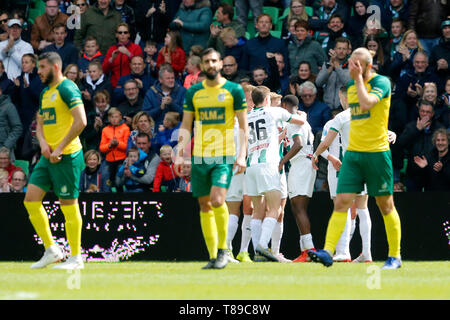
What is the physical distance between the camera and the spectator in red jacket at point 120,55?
17.4 metres

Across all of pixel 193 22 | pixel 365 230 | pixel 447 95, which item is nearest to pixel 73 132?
pixel 365 230

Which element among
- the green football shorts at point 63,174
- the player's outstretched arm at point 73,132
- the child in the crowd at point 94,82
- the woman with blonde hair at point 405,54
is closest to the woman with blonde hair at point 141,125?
the child in the crowd at point 94,82

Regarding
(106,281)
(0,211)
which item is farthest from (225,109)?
(0,211)

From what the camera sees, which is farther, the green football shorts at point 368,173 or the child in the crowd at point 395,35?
the child in the crowd at point 395,35

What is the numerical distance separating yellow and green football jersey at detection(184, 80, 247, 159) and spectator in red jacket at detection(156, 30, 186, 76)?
759cm

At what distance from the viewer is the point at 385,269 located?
9.86m

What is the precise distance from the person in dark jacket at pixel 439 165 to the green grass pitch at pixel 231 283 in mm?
4114

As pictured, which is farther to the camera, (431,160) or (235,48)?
(235,48)

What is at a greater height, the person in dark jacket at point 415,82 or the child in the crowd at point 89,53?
the child in the crowd at point 89,53

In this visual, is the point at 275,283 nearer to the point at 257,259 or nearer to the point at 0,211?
the point at 257,259

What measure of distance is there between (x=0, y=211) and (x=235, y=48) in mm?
5733

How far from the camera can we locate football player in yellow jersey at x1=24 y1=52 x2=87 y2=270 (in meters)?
10.0

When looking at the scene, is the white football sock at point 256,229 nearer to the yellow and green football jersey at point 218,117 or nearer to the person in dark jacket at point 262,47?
the yellow and green football jersey at point 218,117

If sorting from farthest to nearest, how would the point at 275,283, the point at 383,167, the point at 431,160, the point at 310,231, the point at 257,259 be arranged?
the point at 431,160 → the point at 310,231 → the point at 257,259 → the point at 383,167 → the point at 275,283
